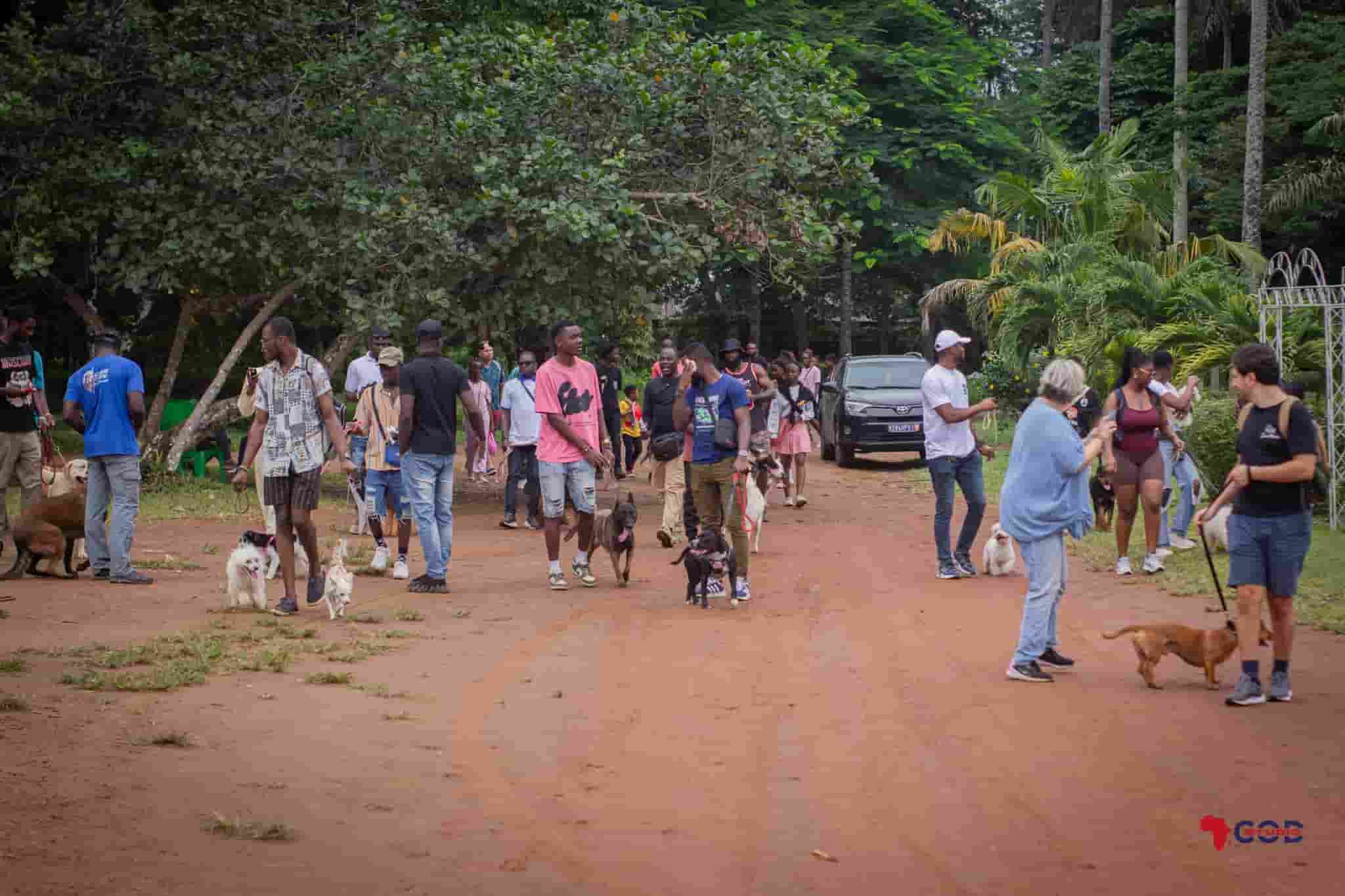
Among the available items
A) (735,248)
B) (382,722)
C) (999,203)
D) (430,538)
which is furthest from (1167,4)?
(382,722)

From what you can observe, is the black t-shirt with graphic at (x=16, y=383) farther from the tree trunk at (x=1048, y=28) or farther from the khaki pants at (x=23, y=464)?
the tree trunk at (x=1048, y=28)

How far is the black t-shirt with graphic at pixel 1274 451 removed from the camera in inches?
309

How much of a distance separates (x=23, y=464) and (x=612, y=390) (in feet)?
27.1

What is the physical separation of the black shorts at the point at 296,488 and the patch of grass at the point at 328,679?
6.95 feet

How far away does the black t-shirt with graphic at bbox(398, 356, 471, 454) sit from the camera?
461 inches

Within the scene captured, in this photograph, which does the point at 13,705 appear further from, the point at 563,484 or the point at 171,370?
the point at 171,370

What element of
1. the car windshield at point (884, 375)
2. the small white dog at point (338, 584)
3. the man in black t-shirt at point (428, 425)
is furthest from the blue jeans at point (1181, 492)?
the car windshield at point (884, 375)

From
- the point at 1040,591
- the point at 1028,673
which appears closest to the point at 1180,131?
the point at 1040,591

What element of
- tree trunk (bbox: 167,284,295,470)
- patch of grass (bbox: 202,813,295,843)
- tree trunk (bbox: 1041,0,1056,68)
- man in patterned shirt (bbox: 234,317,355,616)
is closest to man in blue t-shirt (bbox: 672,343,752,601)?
man in patterned shirt (bbox: 234,317,355,616)

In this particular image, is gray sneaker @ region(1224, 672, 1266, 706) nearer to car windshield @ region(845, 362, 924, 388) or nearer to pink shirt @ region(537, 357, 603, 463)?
pink shirt @ region(537, 357, 603, 463)

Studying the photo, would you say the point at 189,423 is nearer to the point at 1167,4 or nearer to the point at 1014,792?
the point at 1014,792

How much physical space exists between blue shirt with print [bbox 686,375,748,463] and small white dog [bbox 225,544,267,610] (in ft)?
10.8

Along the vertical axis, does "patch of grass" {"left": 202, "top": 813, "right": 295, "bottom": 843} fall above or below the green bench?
below

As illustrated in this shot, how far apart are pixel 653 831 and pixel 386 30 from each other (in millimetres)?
14246
